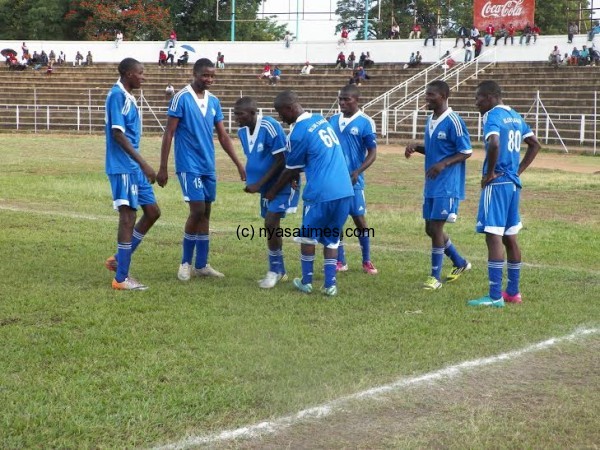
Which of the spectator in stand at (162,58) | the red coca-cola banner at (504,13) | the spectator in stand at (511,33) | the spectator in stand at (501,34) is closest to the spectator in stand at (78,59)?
the spectator in stand at (162,58)

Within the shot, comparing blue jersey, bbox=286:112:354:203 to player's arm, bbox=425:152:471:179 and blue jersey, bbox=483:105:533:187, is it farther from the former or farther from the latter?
blue jersey, bbox=483:105:533:187

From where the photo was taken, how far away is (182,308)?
7.13m

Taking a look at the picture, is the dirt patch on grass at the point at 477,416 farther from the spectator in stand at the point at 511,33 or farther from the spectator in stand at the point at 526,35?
the spectator in stand at the point at 511,33

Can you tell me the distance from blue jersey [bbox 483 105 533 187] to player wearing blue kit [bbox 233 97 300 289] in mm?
1901

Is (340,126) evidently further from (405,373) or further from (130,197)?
(405,373)

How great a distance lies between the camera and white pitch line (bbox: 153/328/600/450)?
4.36 meters

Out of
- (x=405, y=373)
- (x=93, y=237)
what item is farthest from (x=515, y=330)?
(x=93, y=237)

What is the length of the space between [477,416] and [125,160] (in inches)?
172

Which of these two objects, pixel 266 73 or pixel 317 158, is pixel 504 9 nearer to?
pixel 266 73

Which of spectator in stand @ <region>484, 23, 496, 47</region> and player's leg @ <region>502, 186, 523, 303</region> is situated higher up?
spectator in stand @ <region>484, 23, 496, 47</region>


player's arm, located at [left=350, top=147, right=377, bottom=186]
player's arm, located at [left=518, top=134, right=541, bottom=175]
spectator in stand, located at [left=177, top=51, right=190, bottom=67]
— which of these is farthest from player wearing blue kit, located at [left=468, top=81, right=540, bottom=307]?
spectator in stand, located at [left=177, top=51, right=190, bottom=67]

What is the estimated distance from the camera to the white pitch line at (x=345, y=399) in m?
4.36

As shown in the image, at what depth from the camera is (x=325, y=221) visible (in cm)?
779

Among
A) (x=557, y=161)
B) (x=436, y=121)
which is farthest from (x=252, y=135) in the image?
(x=557, y=161)
